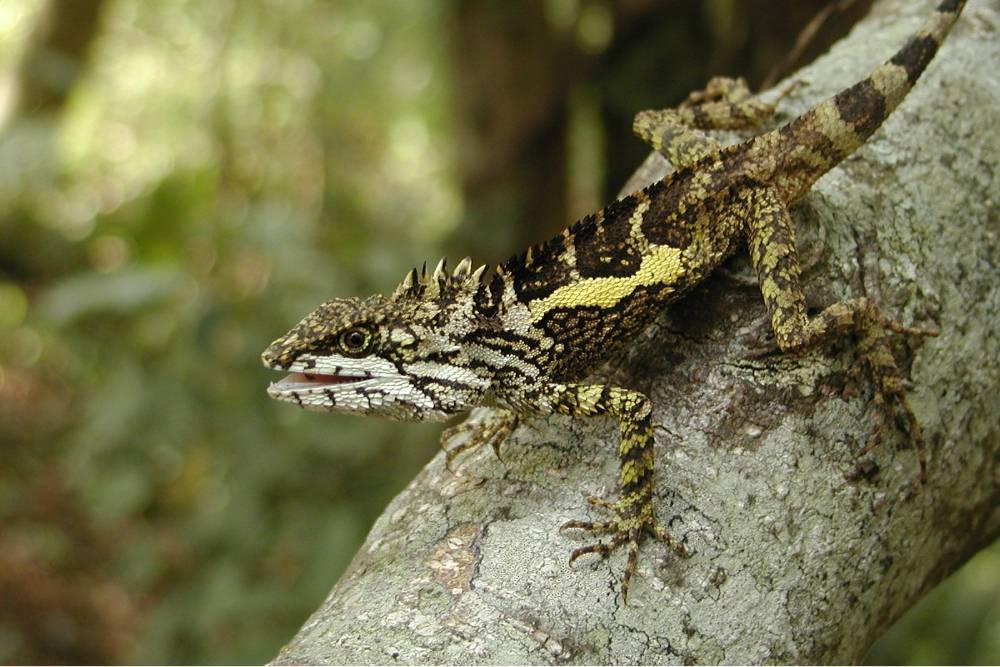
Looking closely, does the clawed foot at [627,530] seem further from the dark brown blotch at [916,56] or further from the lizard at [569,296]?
the dark brown blotch at [916,56]

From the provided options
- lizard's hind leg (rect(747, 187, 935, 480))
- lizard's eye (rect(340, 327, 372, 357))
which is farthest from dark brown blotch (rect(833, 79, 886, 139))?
lizard's eye (rect(340, 327, 372, 357))

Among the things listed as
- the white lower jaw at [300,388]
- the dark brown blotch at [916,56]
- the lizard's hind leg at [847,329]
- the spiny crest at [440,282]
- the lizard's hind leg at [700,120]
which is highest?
the lizard's hind leg at [700,120]

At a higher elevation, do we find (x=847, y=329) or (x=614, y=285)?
(x=614, y=285)

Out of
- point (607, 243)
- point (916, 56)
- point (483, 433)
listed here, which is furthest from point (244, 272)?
point (916, 56)

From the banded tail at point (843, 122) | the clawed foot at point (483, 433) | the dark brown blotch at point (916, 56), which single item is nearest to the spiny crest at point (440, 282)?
the clawed foot at point (483, 433)

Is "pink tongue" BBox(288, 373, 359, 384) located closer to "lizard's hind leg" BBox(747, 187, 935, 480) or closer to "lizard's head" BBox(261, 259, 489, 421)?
"lizard's head" BBox(261, 259, 489, 421)

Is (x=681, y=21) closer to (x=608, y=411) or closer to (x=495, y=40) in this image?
(x=495, y=40)

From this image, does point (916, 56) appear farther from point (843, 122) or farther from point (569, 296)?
point (569, 296)
